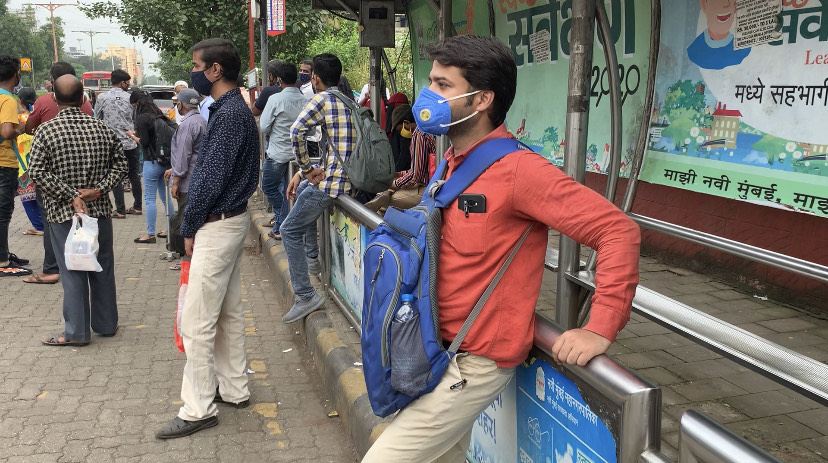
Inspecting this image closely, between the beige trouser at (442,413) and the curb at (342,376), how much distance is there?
4.31 feet

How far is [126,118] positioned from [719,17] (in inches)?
343

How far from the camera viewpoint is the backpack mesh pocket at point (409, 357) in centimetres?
193

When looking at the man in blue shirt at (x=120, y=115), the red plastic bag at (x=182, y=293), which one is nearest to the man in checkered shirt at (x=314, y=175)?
the red plastic bag at (x=182, y=293)

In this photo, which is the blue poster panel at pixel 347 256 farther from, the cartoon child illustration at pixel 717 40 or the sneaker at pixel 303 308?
the cartoon child illustration at pixel 717 40

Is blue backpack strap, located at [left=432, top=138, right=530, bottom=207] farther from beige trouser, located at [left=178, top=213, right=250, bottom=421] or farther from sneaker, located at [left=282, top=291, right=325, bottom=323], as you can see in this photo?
sneaker, located at [left=282, top=291, right=325, bottom=323]

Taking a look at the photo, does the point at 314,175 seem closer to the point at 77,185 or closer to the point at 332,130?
the point at 332,130

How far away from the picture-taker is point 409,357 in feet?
6.33

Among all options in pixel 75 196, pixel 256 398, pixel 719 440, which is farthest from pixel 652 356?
pixel 75 196

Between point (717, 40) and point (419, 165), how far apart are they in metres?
2.57

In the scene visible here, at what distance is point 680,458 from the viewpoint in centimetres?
147

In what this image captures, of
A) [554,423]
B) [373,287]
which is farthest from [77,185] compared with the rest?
[554,423]

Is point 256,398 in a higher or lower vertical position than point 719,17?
lower

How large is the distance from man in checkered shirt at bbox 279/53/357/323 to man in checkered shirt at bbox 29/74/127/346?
1.34 metres

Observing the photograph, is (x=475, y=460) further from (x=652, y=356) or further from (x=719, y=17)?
(x=719, y=17)
